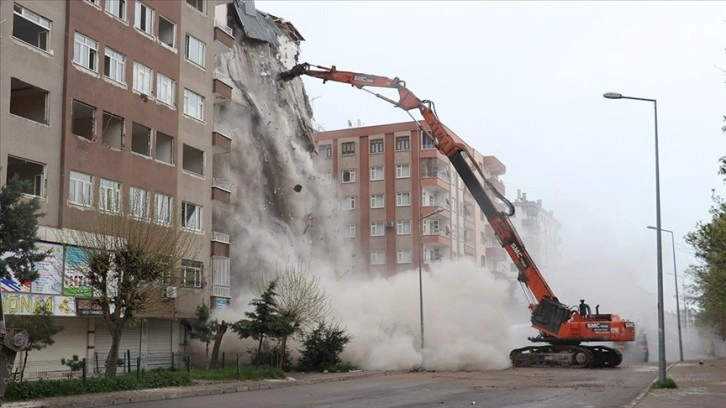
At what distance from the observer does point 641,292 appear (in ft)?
200

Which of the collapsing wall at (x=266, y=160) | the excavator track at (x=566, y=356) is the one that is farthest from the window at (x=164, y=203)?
the excavator track at (x=566, y=356)

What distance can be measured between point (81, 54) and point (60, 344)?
35.7ft

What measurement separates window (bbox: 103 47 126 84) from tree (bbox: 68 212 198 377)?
786cm

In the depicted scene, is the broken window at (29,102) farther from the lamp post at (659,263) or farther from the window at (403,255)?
the window at (403,255)

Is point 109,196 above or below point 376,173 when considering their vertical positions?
below

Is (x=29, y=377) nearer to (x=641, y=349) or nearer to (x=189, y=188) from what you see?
(x=189, y=188)

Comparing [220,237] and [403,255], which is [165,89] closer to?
[220,237]

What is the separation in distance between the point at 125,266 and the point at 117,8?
41.9 ft

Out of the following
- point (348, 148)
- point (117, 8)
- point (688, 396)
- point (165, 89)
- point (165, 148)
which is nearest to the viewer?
point (688, 396)

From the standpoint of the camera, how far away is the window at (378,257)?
227 feet

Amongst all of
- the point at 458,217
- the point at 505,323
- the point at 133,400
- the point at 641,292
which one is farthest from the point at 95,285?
the point at 458,217

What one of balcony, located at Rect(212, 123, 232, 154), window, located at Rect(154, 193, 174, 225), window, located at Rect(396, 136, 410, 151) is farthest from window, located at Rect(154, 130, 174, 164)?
window, located at Rect(396, 136, 410, 151)

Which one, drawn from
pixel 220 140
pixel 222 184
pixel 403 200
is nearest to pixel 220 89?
pixel 220 140

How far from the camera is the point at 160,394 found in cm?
2441
